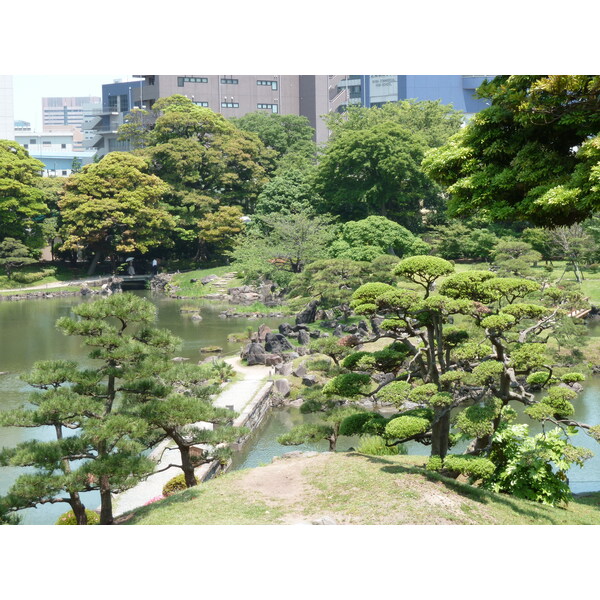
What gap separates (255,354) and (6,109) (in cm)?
4346

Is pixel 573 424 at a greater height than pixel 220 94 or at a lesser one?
lesser

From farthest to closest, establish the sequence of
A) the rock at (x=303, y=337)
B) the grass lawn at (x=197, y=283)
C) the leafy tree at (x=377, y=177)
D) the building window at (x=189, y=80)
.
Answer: the building window at (x=189, y=80), the grass lawn at (x=197, y=283), the leafy tree at (x=377, y=177), the rock at (x=303, y=337)

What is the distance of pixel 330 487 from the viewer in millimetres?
9859

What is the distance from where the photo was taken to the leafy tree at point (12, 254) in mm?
39812

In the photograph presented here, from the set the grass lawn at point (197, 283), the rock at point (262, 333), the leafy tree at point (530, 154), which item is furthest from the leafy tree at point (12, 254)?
the leafy tree at point (530, 154)

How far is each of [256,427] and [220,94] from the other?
52.1m

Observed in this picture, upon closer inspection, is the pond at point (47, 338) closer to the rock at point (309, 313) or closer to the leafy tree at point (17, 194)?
the rock at point (309, 313)

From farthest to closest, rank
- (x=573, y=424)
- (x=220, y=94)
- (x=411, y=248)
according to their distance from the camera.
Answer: (x=220, y=94)
(x=411, y=248)
(x=573, y=424)

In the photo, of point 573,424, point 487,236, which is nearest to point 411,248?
point 487,236

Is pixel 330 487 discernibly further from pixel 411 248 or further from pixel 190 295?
pixel 190 295

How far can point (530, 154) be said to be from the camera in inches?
372

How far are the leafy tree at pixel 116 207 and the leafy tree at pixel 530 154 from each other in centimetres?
3173

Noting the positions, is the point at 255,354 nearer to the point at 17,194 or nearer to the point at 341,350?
the point at 341,350

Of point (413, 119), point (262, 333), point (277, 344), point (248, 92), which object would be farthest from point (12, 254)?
point (248, 92)
